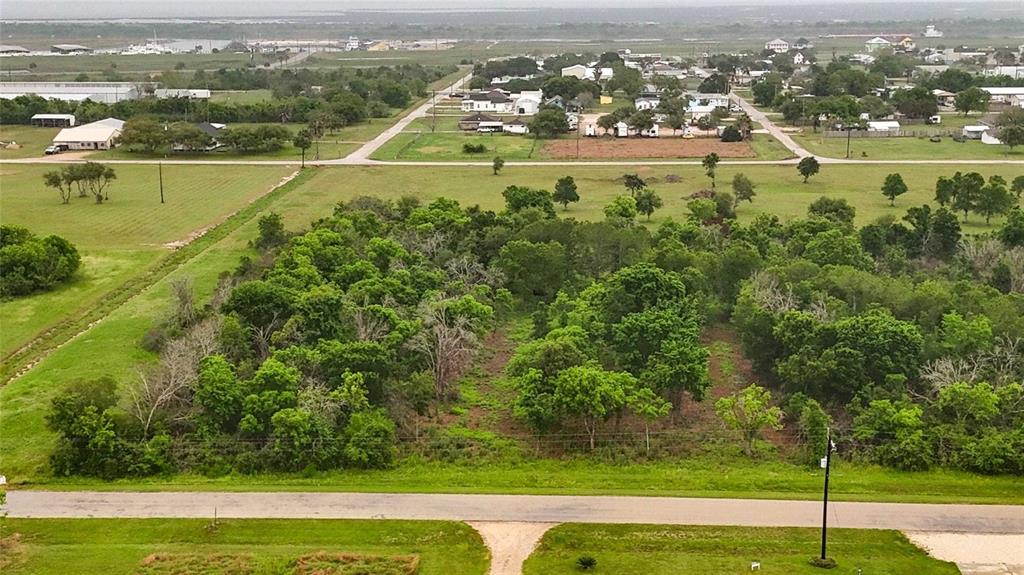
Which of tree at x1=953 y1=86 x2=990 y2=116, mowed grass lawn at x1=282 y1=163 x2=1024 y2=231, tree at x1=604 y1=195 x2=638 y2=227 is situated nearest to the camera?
tree at x1=604 y1=195 x2=638 y2=227

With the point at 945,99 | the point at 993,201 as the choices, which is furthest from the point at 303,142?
the point at 945,99

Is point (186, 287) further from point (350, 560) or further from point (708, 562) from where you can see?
point (708, 562)

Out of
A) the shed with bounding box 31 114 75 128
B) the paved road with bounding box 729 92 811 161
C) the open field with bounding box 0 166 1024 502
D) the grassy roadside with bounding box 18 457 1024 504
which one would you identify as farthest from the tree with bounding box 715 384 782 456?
the shed with bounding box 31 114 75 128

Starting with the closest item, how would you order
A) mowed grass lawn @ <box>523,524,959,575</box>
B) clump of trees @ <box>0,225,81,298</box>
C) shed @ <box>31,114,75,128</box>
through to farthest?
mowed grass lawn @ <box>523,524,959,575</box> → clump of trees @ <box>0,225,81,298</box> → shed @ <box>31,114,75,128</box>

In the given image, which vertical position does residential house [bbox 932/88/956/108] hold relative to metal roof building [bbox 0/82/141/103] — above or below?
below

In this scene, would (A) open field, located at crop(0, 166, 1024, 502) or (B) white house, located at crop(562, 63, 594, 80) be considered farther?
(B) white house, located at crop(562, 63, 594, 80)

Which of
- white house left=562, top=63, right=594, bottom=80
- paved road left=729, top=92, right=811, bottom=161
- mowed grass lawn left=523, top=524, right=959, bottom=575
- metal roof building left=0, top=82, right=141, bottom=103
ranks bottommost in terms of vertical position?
mowed grass lawn left=523, top=524, right=959, bottom=575

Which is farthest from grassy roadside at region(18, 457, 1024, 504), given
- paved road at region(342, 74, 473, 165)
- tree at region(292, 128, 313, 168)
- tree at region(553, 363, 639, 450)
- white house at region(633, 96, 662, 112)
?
white house at region(633, 96, 662, 112)

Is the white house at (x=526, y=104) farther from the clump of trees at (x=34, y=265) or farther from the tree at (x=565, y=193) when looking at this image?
the clump of trees at (x=34, y=265)

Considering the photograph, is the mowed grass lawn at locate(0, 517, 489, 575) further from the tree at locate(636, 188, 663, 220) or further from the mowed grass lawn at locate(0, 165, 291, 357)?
the tree at locate(636, 188, 663, 220)
